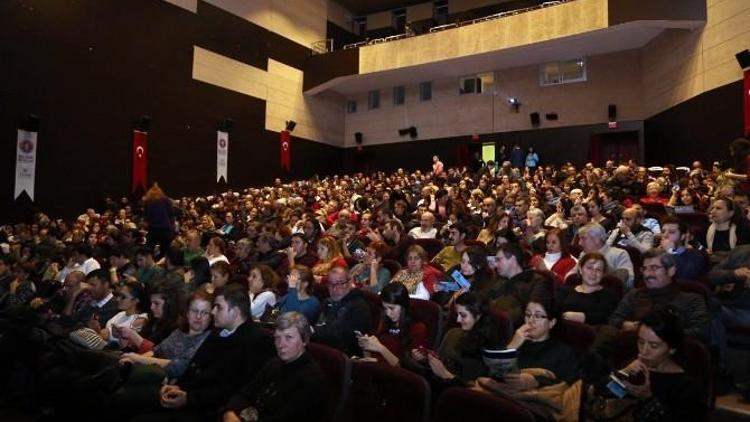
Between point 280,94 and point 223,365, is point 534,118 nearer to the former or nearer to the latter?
point 280,94

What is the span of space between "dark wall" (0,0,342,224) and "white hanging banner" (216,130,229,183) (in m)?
0.13

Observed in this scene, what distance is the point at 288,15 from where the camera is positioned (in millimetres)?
14484

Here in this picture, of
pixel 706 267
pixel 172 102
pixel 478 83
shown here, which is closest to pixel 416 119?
pixel 478 83

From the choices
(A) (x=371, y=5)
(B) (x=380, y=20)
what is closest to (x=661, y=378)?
(A) (x=371, y=5)

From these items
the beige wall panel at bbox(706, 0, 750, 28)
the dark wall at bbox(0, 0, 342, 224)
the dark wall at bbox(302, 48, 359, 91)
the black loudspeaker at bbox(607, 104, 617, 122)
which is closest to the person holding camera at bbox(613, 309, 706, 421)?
the beige wall panel at bbox(706, 0, 750, 28)

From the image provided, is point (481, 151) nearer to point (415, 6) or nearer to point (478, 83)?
point (478, 83)

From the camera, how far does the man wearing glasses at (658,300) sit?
7.93 feet

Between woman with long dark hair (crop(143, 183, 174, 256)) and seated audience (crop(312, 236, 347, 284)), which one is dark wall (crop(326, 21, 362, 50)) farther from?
seated audience (crop(312, 236, 347, 284))

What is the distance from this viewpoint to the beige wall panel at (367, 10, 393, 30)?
53.7 feet

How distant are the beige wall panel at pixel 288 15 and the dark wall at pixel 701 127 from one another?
8.99 m

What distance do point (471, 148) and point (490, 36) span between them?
125 inches

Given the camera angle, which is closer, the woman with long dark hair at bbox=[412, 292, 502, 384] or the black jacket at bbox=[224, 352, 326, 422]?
the black jacket at bbox=[224, 352, 326, 422]

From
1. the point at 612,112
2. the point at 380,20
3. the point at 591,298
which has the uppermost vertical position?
the point at 380,20

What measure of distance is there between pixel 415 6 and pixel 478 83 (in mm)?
3709
